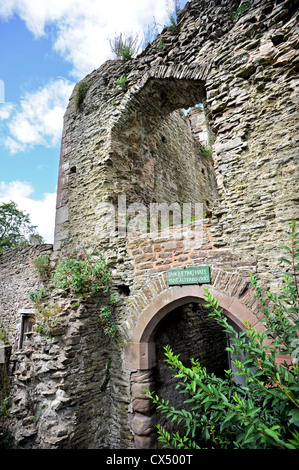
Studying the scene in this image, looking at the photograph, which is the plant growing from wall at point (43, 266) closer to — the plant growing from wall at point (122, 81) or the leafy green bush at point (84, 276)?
the leafy green bush at point (84, 276)

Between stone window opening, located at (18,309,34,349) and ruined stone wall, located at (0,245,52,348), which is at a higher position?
ruined stone wall, located at (0,245,52,348)

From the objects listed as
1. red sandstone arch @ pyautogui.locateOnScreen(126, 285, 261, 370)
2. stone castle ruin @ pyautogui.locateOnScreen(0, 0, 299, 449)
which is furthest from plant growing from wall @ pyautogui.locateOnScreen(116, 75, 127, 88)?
red sandstone arch @ pyautogui.locateOnScreen(126, 285, 261, 370)

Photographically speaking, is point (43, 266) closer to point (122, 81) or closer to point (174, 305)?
point (174, 305)

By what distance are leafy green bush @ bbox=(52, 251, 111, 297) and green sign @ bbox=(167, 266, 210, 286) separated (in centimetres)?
138

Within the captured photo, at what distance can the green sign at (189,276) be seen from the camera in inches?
141

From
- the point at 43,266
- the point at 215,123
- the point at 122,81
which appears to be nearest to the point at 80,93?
the point at 122,81

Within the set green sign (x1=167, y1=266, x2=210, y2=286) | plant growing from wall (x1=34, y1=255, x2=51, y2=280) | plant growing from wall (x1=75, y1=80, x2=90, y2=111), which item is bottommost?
green sign (x1=167, y1=266, x2=210, y2=286)

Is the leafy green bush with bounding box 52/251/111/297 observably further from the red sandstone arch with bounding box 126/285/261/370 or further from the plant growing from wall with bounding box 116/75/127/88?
the plant growing from wall with bounding box 116/75/127/88

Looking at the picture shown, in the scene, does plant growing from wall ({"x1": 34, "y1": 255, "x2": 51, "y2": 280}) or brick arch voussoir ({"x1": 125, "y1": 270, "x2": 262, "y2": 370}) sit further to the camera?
plant growing from wall ({"x1": 34, "y1": 255, "x2": 51, "y2": 280})

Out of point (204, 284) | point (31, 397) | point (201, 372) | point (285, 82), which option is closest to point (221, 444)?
point (201, 372)

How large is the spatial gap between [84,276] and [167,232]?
67.1 inches

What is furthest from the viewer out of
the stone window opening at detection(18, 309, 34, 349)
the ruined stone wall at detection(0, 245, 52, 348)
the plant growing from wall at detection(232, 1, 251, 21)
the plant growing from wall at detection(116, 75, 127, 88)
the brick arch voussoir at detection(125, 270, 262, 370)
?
the stone window opening at detection(18, 309, 34, 349)

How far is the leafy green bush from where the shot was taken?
4.40 m

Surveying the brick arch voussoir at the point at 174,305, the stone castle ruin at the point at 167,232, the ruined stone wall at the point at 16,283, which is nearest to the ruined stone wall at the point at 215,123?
the stone castle ruin at the point at 167,232
